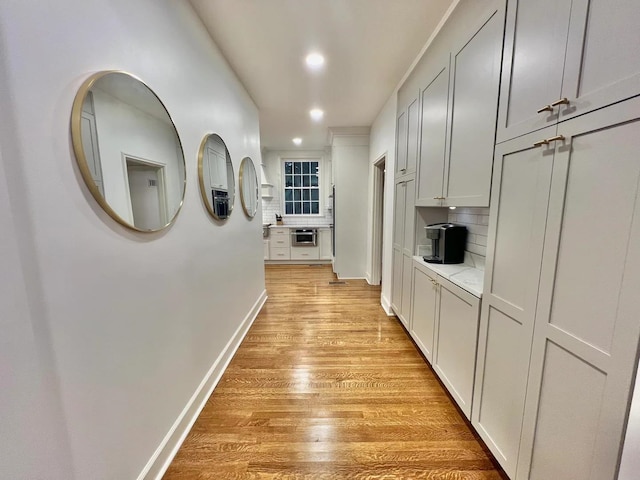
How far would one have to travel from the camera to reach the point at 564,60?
0.91 metres

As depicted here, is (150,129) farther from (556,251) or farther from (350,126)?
(350,126)

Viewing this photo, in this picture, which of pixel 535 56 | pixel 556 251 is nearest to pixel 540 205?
pixel 556 251

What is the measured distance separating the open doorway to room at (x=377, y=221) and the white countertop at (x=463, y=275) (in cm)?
183

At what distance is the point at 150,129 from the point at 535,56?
1.79 m

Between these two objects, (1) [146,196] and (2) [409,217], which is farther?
(2) [409,217]

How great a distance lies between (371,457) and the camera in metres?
1.37

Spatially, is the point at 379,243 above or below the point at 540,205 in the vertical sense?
below

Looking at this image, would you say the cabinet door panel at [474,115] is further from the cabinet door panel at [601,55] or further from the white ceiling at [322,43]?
the white ceiling at [322,43]

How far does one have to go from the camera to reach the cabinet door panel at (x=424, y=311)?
1.98 metres

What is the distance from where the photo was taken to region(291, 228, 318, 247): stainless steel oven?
18.7 feet

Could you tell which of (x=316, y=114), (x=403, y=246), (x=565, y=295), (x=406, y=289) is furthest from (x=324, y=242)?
(x=565, y=295)

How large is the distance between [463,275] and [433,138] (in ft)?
3.64

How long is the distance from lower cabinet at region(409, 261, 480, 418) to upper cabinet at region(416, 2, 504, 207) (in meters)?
0.60

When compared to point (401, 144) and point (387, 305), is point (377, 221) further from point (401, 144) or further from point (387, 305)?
point (401, 144)
